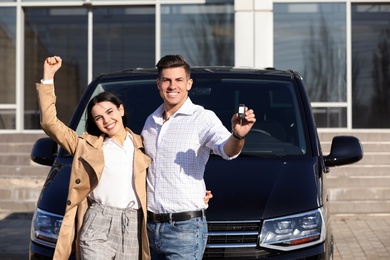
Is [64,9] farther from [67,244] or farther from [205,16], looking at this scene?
[67,244]

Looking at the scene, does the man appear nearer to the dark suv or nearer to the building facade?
the dark suv

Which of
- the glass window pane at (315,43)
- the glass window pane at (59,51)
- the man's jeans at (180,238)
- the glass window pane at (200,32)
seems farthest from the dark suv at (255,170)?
the glass window pane at (59,51)

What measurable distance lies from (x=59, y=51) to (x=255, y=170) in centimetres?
1147

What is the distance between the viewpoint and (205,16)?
1491 cm

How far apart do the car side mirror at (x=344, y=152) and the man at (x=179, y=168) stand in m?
1.50

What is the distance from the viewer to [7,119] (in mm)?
14984

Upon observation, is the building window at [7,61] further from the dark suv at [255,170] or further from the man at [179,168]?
the man at [179,168]

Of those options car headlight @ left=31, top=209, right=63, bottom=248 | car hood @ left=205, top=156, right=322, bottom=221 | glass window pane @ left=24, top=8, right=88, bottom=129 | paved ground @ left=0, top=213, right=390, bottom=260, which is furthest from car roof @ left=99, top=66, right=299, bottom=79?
glass window pane @ left=24, top=8, right=88, bottom=129

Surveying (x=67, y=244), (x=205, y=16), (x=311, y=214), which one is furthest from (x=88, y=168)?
(x=205, y=16)

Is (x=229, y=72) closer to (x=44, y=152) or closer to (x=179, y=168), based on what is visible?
(x=44, y=152)

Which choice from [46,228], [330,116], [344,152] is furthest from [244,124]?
[330,116]

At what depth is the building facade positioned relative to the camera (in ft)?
47.8

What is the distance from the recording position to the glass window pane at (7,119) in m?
14.9

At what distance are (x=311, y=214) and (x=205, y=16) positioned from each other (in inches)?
442
